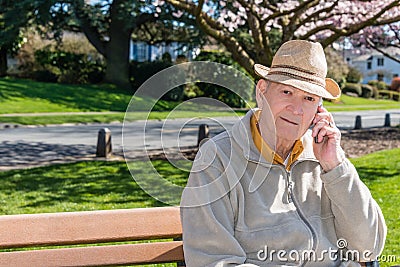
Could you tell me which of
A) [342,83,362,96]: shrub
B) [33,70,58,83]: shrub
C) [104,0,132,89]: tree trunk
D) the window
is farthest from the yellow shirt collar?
[342,83,362,96]: shrub

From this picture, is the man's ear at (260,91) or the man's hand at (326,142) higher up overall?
the man's ear at (260,91)

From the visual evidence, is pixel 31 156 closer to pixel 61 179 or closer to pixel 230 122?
pixel 61 179

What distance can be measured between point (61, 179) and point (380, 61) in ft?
284

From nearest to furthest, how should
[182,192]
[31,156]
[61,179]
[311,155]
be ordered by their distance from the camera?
1. [182,192]
2. [311,155]
3. [61,179]
4. [31,156]

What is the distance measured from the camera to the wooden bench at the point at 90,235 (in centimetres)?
293

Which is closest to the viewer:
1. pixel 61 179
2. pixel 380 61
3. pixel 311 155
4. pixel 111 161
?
pixel 311 155

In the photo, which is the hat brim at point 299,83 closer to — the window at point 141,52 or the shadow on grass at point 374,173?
the shadow on grass at point 374,173

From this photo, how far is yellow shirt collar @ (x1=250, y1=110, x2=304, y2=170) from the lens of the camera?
2789 mm

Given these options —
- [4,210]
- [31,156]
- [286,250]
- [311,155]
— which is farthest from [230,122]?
[31,156]

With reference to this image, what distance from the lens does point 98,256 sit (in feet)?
10.2

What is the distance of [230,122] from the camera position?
10.9ft

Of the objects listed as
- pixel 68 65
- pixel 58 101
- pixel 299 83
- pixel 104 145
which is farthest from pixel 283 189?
pixel 68 65

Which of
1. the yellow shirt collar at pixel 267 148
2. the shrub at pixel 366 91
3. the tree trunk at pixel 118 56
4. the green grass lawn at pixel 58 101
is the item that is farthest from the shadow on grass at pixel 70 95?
the shrub at pixel 366 91

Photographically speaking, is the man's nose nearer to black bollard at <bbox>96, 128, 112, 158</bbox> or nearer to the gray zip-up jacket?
the gray zip-up jacket
